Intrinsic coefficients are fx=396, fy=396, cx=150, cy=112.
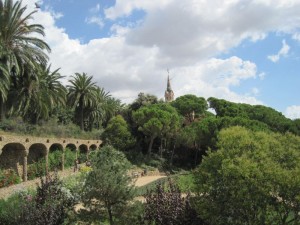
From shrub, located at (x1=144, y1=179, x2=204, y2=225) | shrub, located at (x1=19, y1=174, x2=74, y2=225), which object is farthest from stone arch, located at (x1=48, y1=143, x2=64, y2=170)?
shrub, located at (x1=144, y1=179, x2=204, y2=225)

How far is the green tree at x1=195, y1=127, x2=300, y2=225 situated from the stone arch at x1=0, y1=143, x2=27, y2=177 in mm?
17847

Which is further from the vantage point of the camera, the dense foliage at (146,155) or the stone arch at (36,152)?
the stone arch at (36,152)

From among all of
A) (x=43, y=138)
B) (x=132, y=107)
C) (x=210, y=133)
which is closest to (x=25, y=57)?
(x=43, y=138)

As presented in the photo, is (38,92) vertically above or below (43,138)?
above

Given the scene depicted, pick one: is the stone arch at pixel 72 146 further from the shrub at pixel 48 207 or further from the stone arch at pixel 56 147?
the shrub at pixel 48 207

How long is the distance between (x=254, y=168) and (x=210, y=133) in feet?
91.2

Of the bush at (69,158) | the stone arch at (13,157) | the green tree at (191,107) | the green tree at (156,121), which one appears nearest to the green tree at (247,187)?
the stone arch at (13,157)

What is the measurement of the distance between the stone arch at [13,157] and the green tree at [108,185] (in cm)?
1712

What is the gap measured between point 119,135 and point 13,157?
16203 millimetres

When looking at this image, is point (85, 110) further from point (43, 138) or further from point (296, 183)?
point (296, 183)

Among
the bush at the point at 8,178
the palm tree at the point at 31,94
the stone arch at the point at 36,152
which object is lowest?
the bush at the point at 8,178

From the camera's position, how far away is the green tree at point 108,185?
1006 cm

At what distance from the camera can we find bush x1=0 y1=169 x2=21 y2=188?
23.9 m

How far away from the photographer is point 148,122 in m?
40.0
